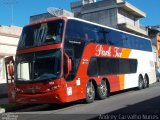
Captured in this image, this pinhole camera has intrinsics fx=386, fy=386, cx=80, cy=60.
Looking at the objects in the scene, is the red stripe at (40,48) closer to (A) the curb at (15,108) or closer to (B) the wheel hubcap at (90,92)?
(A) the curb at (15,108)

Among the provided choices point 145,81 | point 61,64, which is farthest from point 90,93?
point 145,81

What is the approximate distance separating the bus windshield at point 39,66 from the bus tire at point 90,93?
9.00 ft

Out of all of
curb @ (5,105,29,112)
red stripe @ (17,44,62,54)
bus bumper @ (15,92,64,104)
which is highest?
red stripe @ (17,44,62,54)

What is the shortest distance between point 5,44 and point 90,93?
9971 millimetres

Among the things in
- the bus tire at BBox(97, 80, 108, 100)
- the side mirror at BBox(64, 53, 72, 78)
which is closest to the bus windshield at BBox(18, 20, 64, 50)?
the side mirror at BBox(64, 53, 72, 78)

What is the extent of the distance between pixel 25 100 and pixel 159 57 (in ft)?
175

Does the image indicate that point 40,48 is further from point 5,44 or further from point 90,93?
point 5,44

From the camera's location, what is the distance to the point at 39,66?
53.3 ft

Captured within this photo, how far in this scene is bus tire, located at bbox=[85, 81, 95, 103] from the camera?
1798 cm

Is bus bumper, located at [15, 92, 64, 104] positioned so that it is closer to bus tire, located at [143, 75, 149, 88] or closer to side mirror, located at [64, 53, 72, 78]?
side mirror, located at [64, 53, 72, 78]

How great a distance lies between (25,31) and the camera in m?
17.6

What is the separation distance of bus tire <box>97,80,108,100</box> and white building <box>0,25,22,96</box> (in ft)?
27.9

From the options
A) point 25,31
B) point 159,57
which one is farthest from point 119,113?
point 159,57

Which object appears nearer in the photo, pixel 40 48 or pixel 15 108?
pixel 40 48
